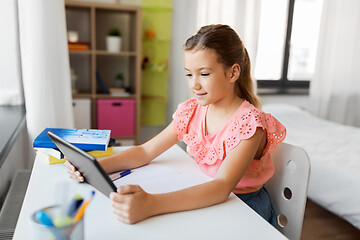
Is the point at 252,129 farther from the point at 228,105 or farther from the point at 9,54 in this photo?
the point at 9,54

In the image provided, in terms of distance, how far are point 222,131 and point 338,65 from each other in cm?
259

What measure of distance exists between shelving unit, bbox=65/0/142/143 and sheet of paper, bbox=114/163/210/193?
1.67m

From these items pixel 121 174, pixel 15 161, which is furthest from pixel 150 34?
pixel 121 174

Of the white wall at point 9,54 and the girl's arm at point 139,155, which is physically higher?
the white wall at point 9,54

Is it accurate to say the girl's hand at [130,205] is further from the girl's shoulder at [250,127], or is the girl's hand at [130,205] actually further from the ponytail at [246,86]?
the ponytail at [246,86]

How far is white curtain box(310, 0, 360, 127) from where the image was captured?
3066 mm

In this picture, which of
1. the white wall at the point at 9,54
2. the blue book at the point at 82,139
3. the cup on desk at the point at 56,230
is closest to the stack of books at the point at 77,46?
the white wall at the point at 9,54

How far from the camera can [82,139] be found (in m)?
1.05

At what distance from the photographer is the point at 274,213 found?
3.50 ft

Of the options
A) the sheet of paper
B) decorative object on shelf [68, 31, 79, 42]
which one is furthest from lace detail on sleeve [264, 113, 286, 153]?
decorative object on shelf [68, 31, 79, 42]

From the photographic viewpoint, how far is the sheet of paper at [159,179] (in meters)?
0.90

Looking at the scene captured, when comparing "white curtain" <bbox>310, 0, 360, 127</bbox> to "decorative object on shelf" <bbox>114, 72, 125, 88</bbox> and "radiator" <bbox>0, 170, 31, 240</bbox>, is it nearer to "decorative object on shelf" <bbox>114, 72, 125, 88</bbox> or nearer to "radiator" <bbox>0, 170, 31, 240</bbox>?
"decorative object on shelf" <bbox>114, 72, 125, 88</bbox>

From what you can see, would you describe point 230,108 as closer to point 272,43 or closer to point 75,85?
point 75,85

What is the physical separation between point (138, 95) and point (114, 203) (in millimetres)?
2014
